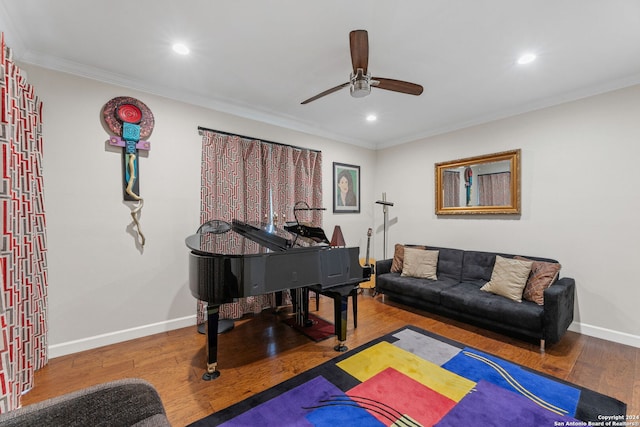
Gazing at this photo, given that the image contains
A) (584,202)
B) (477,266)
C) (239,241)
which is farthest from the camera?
(477,266)

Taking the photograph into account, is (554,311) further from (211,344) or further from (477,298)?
(211,344)

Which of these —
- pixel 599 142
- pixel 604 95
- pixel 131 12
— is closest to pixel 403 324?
pixel 599 142

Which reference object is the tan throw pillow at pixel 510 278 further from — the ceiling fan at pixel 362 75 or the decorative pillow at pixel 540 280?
the ceiling fan at pixel 362 75

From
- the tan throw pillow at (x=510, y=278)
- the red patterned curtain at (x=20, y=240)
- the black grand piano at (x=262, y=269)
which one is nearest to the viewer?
the red patterned curtain at (x=20, y=240)

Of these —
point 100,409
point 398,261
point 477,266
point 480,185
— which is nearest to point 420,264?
point 398,261

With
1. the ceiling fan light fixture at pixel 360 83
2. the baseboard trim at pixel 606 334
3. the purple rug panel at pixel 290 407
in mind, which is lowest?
the purple rug panel at pixel 290 407

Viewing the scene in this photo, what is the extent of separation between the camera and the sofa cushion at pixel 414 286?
3.48m

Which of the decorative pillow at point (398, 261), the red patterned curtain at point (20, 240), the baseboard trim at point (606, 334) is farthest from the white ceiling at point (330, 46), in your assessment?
the baseboard trim at point (606, 334)

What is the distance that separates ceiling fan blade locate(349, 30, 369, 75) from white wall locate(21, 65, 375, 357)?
2.12 meters

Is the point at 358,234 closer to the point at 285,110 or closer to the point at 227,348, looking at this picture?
the point at 285,110

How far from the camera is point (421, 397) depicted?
2016mm

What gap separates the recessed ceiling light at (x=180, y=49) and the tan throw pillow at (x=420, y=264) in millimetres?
3605

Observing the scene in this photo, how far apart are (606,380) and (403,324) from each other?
5.51ft

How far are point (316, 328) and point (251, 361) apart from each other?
895 mm
